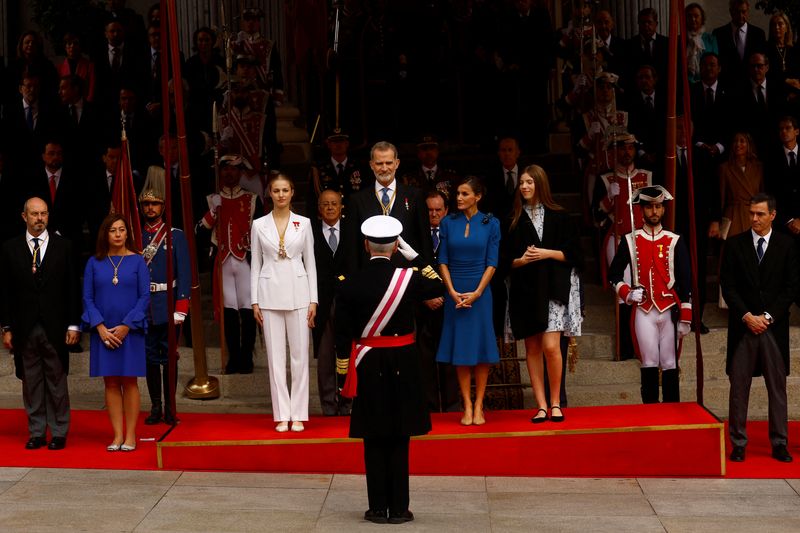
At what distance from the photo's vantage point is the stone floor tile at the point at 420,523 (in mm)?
8008

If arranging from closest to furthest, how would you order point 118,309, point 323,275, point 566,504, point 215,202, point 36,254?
1. point 566,504
2. point 118,309
3. point 36,254
4. point 323,275
5. point 215,202

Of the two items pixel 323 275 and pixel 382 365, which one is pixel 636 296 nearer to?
pixel 323 275

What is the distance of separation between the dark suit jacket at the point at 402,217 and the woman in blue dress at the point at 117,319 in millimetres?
1426

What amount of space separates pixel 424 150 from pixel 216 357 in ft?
7.63

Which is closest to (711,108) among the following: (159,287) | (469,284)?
(469,284)

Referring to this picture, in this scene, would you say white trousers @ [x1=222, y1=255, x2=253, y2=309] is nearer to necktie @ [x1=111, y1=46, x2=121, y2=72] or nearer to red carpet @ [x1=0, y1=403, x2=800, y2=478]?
red carpet @ [x1=0, y1=403, x2=800, y2=478]

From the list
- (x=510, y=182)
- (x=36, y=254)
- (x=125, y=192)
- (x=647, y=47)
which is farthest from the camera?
(x=647, y=47)

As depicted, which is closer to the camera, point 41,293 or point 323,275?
point 41,293

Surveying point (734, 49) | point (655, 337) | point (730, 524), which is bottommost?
point (730, 524)

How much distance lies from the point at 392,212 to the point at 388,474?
6.71 feet

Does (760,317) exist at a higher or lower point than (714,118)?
lower

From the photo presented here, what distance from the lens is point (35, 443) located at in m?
10.0

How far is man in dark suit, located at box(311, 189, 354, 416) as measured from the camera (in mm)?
10586

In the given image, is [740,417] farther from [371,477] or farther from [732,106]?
[732,106]
